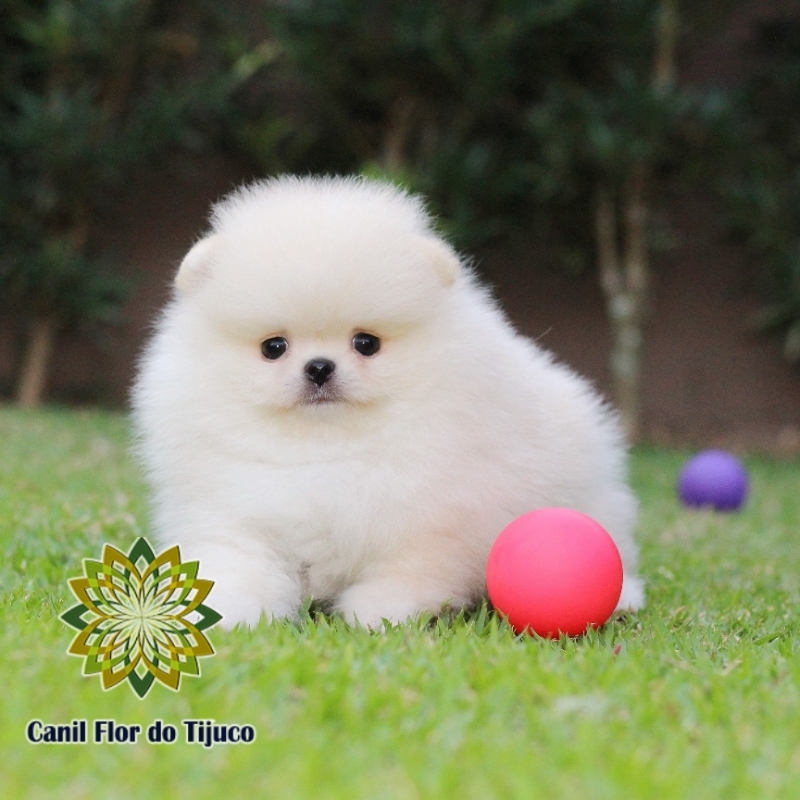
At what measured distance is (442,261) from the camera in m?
2.17

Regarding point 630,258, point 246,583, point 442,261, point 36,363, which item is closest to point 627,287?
point 630,258

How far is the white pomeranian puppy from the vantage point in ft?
6.64

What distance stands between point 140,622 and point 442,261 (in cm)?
101

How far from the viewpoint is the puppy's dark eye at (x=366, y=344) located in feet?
6.86

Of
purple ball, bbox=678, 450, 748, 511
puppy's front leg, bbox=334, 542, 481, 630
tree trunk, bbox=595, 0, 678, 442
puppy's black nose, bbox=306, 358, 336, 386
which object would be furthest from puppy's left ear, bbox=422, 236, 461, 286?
tree trunk, bbox=595, 0, 678, 442

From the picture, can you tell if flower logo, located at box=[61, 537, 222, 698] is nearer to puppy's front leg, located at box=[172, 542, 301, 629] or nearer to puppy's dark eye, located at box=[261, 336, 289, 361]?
puppy's front leg, located at box=[172, 542, 301, 629]

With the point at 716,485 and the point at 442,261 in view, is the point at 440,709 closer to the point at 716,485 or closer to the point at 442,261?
the point at 442,261

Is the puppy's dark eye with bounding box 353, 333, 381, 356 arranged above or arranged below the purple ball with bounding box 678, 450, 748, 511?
below

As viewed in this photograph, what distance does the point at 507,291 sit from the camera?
7.68 meters

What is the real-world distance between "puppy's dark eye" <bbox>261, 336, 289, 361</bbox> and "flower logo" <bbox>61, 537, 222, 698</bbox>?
1.71 feet

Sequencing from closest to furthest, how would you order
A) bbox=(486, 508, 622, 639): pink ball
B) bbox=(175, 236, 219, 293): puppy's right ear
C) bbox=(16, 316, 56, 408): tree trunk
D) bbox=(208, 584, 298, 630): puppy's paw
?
bbox=(208, 584, 298, 630): puppy's paw < bbox=(486, 508, 622, 639): pink ball < bbox=(175, 236, 219, 293): puppy's right ear < bbox=(16, 316, 56, 408): tree trunk

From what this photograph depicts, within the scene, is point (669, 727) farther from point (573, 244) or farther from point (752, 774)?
point (573, 244)

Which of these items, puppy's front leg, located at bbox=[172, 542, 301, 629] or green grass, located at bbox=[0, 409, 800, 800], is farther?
puppy's front leg, located at bbox=[172, 542, 301, 629]

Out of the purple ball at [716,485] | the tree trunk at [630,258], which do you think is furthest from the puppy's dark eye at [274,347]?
the tree trunk at [630,258]
